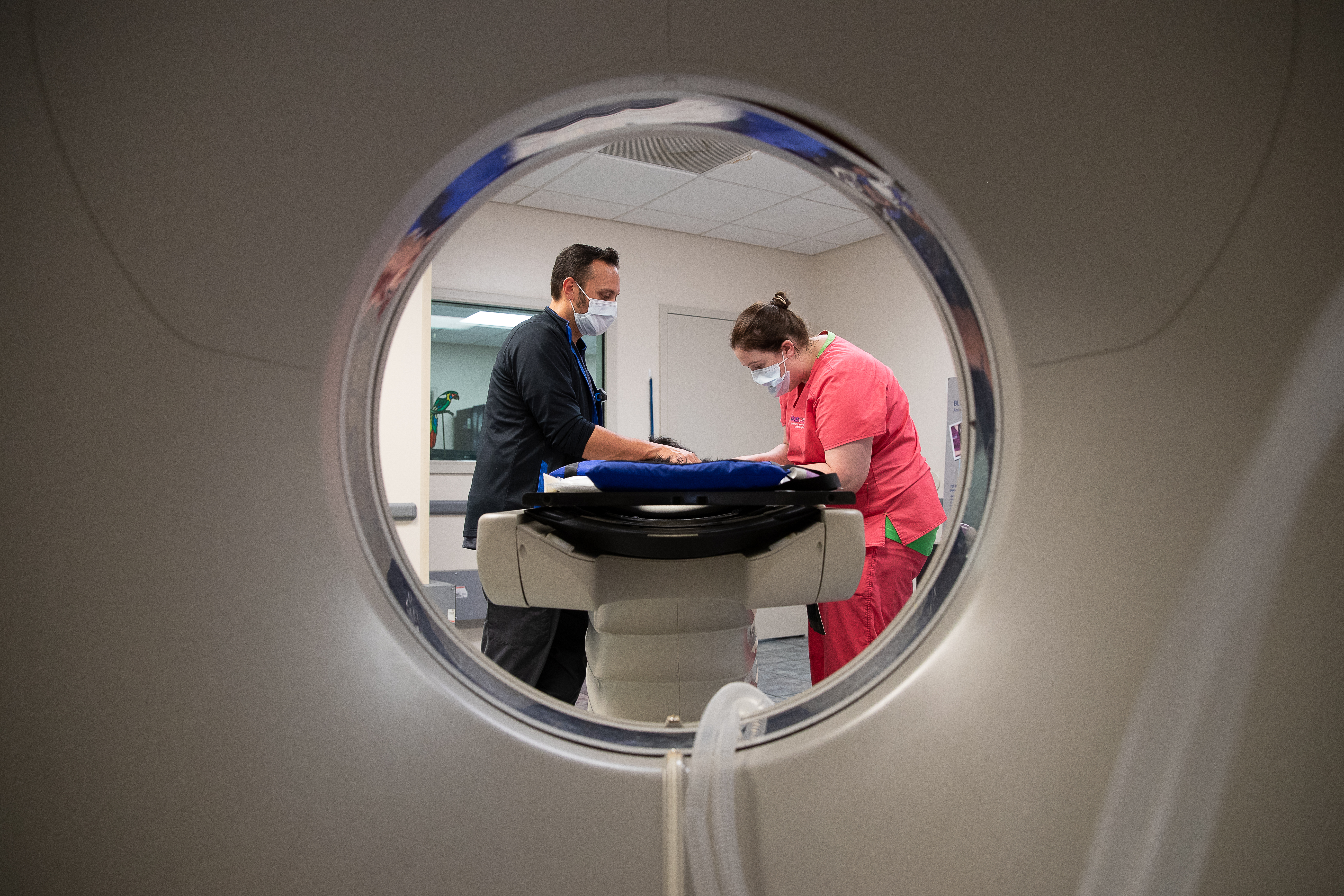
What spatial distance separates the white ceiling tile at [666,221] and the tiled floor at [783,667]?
2152 millimetres

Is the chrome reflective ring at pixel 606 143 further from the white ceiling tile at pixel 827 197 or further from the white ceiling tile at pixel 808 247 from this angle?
the white ceiling tile at pixel 808 247

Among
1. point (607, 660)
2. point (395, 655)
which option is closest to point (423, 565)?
point (607, 660)

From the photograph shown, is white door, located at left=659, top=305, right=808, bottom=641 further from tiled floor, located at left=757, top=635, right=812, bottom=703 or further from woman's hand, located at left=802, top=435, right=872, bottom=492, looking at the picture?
woman's hand, located at left=802, top=435, right=872, bottom=492

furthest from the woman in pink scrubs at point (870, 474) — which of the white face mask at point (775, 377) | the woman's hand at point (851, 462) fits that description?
the white face mask at point (775, 377)

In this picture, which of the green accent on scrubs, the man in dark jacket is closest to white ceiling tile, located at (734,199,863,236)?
the man in dark jacket

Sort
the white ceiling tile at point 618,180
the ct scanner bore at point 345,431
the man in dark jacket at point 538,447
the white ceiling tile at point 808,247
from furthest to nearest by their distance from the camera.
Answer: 1. the white ceiling tile at point 808,247
2. the white ceiling tile at point 618,180
3. the man in dark jacket at point 538,447
4. the ct scanner bore at point 345,431

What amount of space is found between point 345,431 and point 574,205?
11.5 feet

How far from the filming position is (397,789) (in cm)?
54

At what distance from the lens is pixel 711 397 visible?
448cm

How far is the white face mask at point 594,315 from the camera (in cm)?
198

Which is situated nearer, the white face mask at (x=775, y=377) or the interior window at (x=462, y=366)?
the white face mask at (x=775, y=377)

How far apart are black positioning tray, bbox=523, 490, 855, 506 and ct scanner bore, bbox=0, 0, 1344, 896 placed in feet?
1.72

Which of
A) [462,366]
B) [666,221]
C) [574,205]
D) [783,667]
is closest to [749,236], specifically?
[666,221]

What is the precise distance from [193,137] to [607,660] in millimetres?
930
